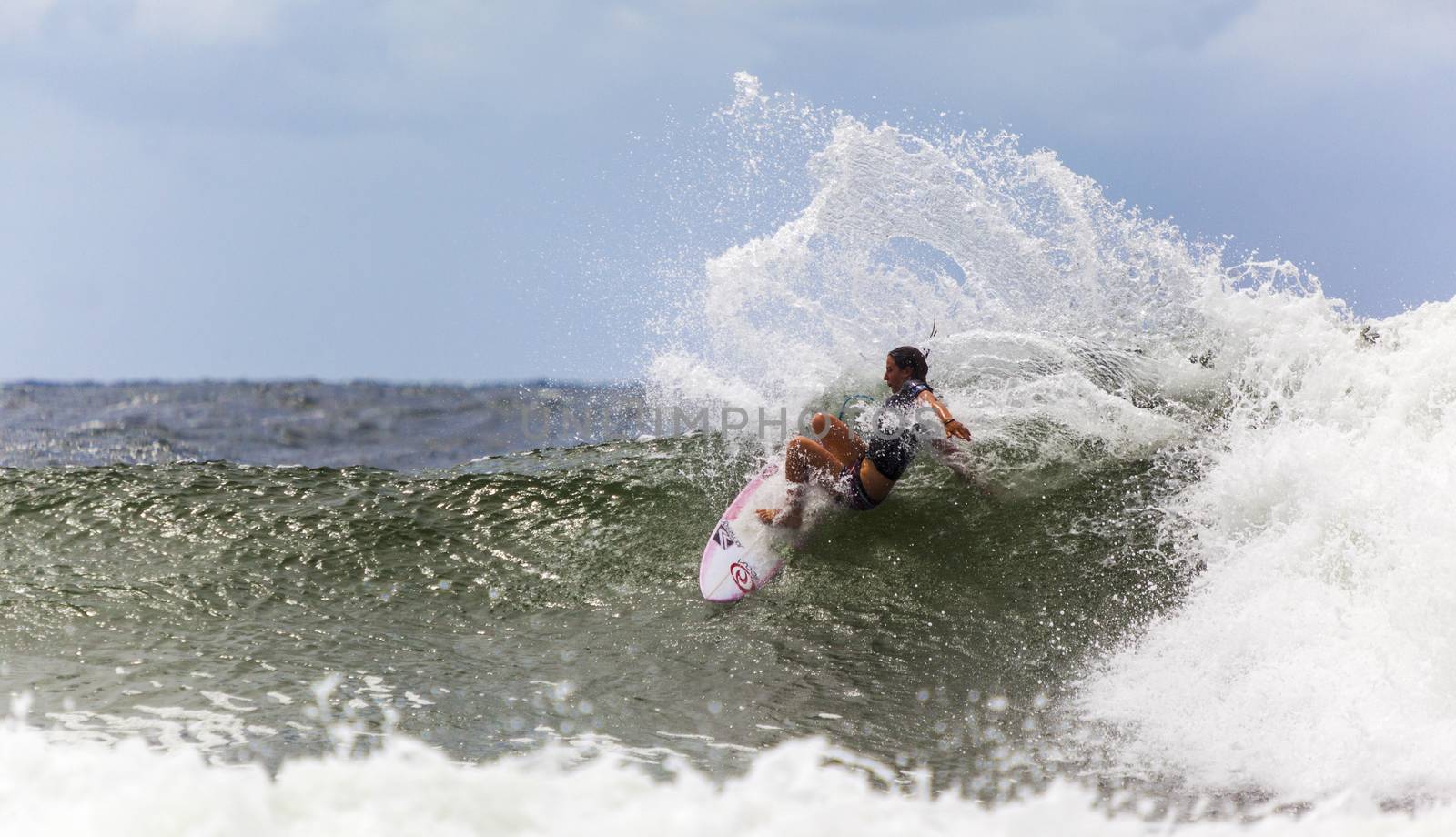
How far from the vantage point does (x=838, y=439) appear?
732 cm

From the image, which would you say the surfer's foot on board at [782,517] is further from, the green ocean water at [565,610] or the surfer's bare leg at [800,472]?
the green ocean water at [565,610]

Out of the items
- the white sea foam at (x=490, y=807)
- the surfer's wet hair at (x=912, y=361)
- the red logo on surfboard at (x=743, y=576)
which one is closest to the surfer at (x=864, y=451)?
the surfer's wet hair at (x=912, y=361)

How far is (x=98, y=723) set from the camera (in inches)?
180

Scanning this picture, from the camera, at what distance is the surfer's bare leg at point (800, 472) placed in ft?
23.7

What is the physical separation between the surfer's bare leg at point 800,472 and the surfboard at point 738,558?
5.5 inches

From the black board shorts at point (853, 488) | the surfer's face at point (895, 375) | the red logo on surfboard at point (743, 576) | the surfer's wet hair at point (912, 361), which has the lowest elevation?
the red logo on surfboard at point (743, 576)

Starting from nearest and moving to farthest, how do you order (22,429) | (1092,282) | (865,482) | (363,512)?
(865,482) < (363,512) < (1092,282) < (22,429)

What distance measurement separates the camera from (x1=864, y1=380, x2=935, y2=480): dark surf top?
7.04 m

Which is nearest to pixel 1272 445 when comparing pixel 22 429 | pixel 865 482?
pixel 865 482

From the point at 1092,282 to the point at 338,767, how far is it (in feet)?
26.4

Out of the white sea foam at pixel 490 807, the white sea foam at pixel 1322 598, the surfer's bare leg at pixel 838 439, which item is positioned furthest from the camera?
the surfer's bare leg at pixel 838 439

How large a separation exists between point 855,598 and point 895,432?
116 cm

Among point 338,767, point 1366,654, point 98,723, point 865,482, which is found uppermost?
point 865,482

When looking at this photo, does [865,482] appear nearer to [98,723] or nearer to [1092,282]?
[1092,282]
